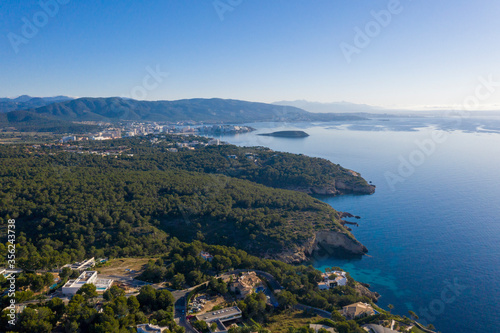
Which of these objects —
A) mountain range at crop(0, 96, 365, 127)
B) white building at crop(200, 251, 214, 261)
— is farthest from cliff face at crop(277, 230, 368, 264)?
mountain range at crop(0, 96, 365, 127)

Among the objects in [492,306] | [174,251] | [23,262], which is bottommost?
[492,306]

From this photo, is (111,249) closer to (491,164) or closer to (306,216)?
(306,216)

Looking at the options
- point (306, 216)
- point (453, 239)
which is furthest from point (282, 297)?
point (453, 239)

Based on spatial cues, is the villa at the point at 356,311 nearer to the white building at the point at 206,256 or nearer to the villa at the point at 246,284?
the villa at the point at 246,284

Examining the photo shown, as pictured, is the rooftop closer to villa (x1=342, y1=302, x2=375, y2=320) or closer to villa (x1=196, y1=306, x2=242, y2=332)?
villa (x1=196, y1=306, x2=242, y2=332)

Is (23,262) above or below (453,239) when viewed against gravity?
above

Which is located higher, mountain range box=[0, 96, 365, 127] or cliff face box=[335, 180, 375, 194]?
mountain range box=[0, 96, 365, 127]

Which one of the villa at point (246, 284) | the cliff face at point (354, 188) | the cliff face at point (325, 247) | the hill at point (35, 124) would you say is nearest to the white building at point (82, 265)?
the villa at point (246, 284)
